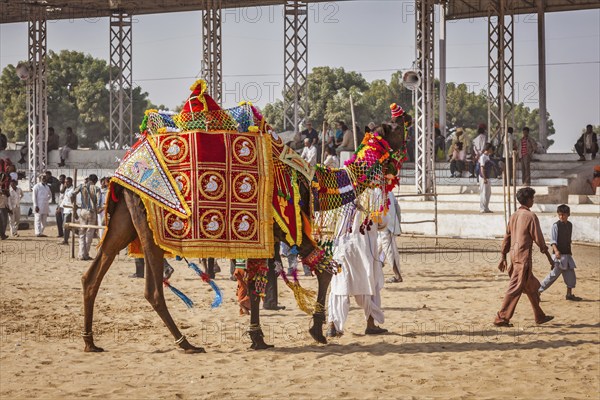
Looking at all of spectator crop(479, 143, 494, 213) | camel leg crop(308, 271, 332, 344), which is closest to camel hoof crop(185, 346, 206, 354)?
camel leg crop(308, 271, 332, 344)

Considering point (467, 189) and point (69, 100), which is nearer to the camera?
point (467, 189)

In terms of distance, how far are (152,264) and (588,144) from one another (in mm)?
20777

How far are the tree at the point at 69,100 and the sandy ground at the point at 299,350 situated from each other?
1881 inches

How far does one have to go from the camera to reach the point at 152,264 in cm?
848

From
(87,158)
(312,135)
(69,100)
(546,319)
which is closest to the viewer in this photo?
(546,319)

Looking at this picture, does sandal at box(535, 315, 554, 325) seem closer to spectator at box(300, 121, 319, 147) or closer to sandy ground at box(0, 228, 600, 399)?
sandy ground at box(0, 228, 600, 399)

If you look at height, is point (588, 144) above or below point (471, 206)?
above

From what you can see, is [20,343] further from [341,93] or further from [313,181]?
[341,93]

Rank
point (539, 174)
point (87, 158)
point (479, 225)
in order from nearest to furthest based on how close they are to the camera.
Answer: point (479, 225), point (539, 174), point (87, 158)

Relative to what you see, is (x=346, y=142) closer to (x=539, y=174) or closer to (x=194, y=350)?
(x=539, y=174)

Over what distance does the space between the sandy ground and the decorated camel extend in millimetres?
465

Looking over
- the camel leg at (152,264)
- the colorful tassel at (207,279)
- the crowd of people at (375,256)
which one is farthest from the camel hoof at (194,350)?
the crowd of people at (375,256)

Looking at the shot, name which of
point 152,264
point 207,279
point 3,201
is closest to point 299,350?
point 207,279

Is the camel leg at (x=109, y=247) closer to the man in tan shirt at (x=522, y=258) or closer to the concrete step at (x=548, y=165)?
the man in tan shirt at (x=522, y=258)
